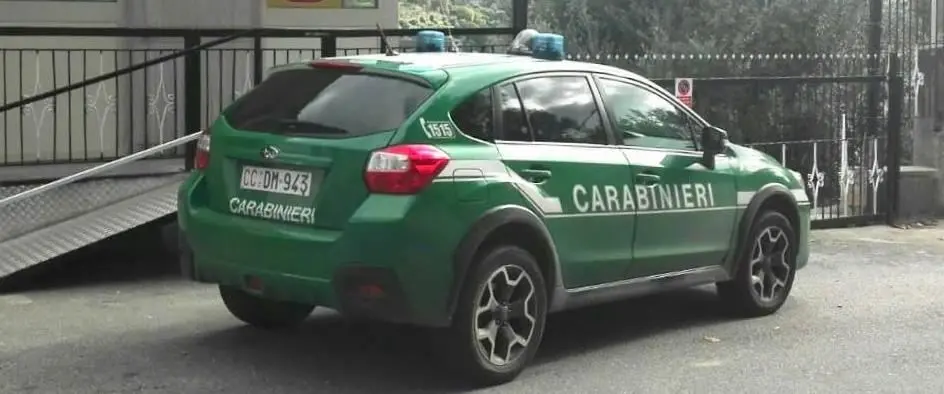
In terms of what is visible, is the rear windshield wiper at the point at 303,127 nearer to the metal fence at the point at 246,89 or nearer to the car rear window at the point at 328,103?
the car rear window at the point at 328,103

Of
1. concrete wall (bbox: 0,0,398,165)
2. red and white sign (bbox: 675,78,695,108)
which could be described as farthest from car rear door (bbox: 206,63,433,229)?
red and white sign (bbox: 675,78,695,108)

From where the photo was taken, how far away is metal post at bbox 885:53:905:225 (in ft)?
39.3

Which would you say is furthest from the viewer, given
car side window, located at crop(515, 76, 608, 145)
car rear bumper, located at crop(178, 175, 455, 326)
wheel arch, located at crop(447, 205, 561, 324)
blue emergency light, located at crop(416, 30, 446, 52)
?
blue emergency light, located at crop(416, 30, 446, 52)

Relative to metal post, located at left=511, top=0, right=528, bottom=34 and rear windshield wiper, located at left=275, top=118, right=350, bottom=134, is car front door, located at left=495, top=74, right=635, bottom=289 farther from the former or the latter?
metal post, located at left=511, top=0, right=528, bottom=34

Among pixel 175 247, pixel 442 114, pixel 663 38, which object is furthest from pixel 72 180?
pixel 663 38

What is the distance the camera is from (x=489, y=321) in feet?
18.7

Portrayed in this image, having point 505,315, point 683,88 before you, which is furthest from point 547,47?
point 683,88

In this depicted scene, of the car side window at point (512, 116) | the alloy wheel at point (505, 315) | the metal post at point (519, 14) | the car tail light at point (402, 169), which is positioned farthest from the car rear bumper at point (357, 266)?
the metal post at point (519, 14)

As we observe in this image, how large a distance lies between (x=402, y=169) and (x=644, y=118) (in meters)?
2.00

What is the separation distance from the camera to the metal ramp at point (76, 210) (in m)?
7.88

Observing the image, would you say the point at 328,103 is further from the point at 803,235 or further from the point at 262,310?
the point at 803,235

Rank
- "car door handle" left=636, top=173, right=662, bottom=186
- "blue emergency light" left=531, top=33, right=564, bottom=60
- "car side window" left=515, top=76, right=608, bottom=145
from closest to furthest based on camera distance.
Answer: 1. "car side window" left=515, top=76, right=608, bottom=145
2. "car door handle" left=636, top=173, right=662, bottom=186
3. "blue emergency light" left=531, top=33, right=564, bottom=60

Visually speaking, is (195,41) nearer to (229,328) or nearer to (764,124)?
(229,328)

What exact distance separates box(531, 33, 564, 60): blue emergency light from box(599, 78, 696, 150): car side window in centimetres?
36
